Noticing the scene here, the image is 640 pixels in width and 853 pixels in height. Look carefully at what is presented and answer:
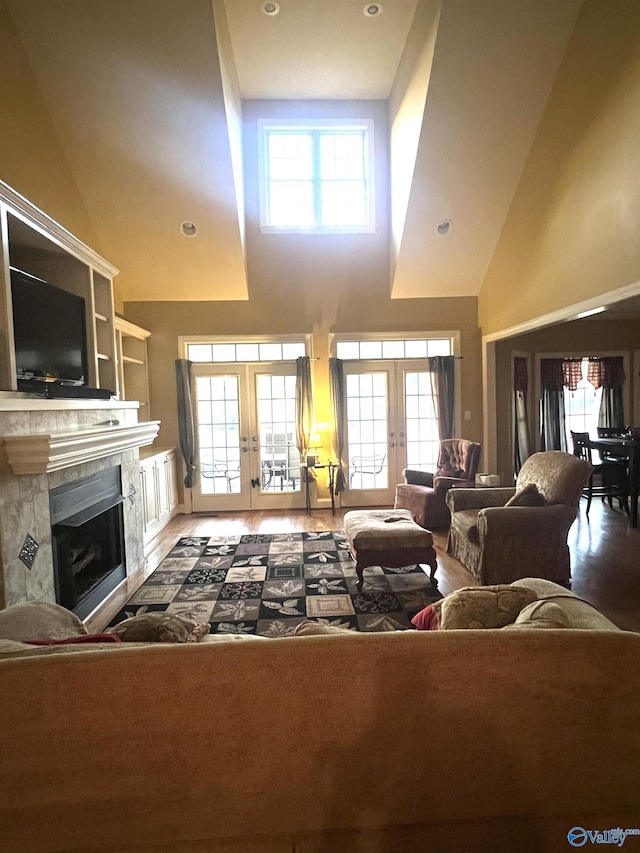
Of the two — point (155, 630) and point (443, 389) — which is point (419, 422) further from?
point (155, 630)

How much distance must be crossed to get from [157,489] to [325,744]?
466 cm

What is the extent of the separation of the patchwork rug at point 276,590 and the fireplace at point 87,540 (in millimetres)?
281

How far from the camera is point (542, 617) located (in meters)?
1.39

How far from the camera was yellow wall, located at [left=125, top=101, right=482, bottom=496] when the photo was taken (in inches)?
231

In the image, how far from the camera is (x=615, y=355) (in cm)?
695

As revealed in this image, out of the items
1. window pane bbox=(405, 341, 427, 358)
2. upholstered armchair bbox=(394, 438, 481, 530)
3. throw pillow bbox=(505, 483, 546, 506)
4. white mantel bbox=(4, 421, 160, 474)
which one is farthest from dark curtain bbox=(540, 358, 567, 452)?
white mantel bbox=(4, 421, 160, 474)

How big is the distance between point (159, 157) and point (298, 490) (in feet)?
14.2

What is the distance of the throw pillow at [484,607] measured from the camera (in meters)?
1.50

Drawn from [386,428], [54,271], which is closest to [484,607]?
[54,271]

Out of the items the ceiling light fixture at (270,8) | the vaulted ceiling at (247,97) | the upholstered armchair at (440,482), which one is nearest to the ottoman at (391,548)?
the upholstered armchair at (440,482)

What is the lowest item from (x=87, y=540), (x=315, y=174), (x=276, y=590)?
(x=276, y=590)

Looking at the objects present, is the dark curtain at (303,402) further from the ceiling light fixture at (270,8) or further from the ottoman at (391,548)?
the ceiling light fixture at (270,8)

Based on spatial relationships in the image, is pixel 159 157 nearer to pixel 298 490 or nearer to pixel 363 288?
pixel 363 288

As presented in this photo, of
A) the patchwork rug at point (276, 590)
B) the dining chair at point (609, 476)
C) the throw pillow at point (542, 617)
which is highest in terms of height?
the throw pillow at point (542, 617)
